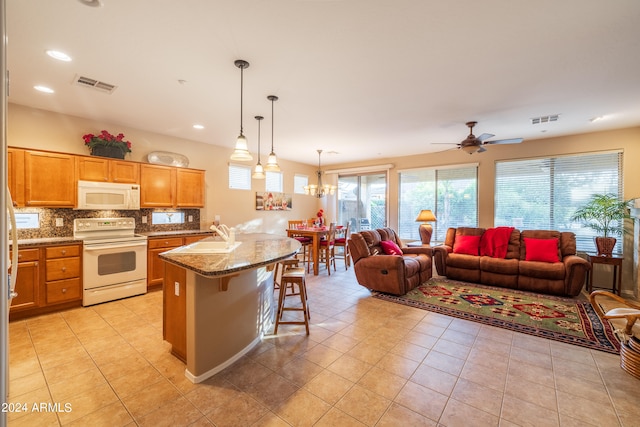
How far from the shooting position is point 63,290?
11.2ft

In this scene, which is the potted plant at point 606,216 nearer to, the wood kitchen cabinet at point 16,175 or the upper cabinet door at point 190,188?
the upper cabinet door at point 190,188

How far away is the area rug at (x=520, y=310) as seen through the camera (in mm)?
2812

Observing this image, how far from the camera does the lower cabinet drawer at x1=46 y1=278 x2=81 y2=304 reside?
3334 millimetres

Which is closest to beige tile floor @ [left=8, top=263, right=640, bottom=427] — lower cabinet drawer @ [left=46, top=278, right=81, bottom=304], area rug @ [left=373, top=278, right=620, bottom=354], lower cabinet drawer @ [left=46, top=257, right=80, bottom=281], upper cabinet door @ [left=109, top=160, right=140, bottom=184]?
area rug @ [left=373, top=278, right=620, bottom=354]

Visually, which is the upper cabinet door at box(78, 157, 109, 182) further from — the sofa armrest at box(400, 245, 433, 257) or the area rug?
the sofa armrest at box(400, 245, 433, 257)

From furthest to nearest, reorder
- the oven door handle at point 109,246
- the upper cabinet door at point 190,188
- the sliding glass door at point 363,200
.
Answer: the sliding glass door at point 363,200
the upper cabinet door at point 190,188
the oven door handle at point 109,246

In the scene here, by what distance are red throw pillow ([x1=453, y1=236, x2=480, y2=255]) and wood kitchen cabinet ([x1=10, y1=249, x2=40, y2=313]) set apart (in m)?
6.18

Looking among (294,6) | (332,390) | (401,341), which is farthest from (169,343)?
(294,6)

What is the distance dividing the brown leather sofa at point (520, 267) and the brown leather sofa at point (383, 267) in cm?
50

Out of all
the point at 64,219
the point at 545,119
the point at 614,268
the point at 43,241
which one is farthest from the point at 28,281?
the point at 614,268

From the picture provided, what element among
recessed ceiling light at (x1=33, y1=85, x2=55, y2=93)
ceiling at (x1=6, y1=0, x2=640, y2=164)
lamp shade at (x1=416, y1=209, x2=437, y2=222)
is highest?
ceiling at (x1=6, y1=0, x2=640, y2=164)

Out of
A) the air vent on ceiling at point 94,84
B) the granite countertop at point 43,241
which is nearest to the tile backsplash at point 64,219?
the granite countertop at point 43,241

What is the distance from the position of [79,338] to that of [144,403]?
152cm

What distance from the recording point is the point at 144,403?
72.7 inches
